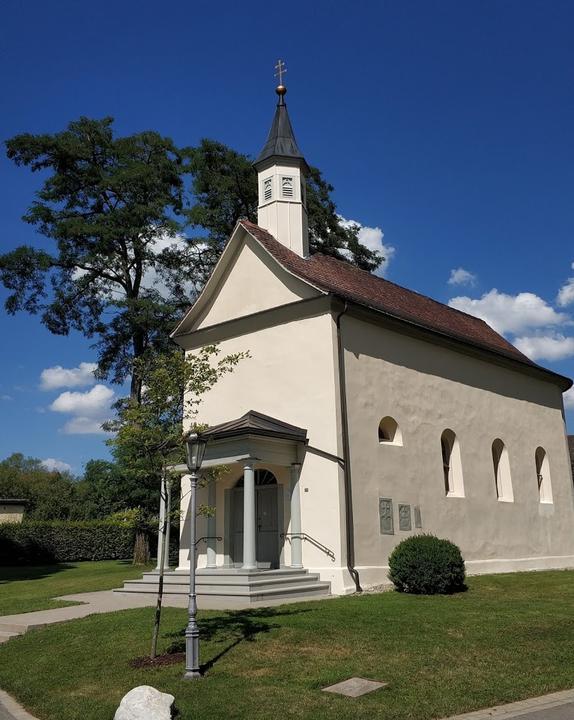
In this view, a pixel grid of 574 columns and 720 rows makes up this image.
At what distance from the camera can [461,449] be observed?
21500 millimetres

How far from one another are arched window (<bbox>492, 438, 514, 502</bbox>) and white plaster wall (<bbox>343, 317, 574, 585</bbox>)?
0.27 metres

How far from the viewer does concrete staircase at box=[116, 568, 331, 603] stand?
1443 cm

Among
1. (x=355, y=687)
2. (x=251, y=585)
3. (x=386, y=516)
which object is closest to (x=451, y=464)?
(x=386, y=516)

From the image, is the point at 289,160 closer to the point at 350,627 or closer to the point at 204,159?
the point at 204,159

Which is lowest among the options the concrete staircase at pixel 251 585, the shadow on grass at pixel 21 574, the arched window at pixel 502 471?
the shadow on grass at pixel 21 574

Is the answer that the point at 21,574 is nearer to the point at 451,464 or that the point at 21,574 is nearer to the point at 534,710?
the point at 451,464

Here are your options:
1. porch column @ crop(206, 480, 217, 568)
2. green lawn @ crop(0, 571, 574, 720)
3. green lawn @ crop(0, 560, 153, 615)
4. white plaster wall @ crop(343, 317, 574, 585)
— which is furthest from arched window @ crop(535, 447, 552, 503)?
green lawn @ crop(0, 560, 153, 615)

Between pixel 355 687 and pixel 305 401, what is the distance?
34.7 feet

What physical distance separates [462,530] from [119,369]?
1859 centimetres

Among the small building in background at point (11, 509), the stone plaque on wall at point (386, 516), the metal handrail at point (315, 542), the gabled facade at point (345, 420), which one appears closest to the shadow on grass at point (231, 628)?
the gabled facade at point (345, 420)

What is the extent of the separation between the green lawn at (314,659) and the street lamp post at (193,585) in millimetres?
242

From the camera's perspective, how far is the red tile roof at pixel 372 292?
775 inches

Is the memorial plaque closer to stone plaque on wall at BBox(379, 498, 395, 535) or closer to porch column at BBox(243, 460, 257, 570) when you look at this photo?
stone plaque on wall at BBox(379, 498, 395, 535)

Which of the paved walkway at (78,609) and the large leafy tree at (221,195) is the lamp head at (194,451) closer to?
the paved walkway at (78,609)
